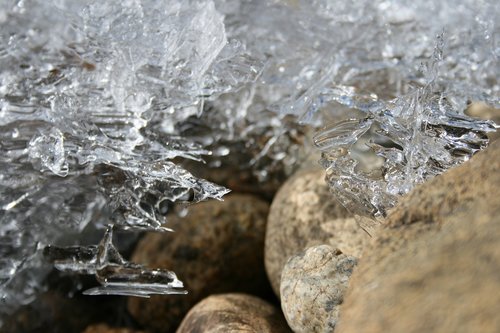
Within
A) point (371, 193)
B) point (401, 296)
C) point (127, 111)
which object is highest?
point (401, 296)

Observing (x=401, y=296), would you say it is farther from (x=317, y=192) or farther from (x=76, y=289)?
(x=76, y=289)

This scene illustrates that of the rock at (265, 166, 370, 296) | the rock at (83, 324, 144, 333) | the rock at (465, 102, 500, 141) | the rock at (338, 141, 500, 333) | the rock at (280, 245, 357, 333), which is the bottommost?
the rock at (83, 324, 144, 333)

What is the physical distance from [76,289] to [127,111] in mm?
874

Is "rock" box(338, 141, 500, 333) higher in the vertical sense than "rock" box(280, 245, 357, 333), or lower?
higher

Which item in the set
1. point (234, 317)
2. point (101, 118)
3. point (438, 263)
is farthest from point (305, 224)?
point (438, 263)

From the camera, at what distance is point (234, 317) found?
2166 millimetres

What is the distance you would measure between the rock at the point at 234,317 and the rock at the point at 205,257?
0.36 meters

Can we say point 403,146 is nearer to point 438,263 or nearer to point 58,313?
point 438,263

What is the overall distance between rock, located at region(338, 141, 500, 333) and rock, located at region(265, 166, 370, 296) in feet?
2.33

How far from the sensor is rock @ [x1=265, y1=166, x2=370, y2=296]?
7.69 ft

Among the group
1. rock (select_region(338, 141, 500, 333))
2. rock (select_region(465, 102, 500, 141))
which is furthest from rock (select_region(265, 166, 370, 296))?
rock (select_region(465, 102, 500, 141))

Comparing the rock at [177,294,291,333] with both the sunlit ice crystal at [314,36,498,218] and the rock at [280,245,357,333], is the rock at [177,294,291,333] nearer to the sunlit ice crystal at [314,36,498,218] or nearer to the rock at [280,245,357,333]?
the rock at [280,245,357,333]

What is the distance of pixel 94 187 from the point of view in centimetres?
265

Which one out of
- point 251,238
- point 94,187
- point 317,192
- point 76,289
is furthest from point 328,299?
point 76,289
